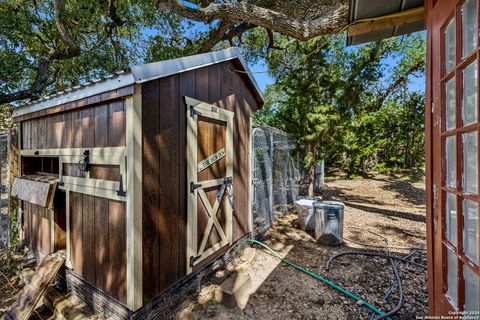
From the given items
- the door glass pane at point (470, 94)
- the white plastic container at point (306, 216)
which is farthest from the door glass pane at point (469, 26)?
the white plastic container at point (306, 216)

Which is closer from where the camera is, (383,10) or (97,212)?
(383,10)

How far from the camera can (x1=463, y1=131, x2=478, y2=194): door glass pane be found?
3.77 ft

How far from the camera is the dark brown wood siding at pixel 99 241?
224 centimetres

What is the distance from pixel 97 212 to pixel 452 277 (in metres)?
3.05

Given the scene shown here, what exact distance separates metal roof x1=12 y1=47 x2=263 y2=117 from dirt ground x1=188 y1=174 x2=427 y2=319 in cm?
253

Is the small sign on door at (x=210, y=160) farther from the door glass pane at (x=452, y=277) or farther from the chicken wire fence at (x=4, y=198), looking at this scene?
the chicken wire fence at (x=4, y=198)

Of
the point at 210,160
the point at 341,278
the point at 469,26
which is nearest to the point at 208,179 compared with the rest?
the point at 210,160

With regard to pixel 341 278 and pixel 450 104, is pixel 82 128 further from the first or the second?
pixel 341 278

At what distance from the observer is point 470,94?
1.20 meters

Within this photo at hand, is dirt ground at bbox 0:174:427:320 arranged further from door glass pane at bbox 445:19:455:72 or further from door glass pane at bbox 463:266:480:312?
door glass pane at bbox 445:19:455:72

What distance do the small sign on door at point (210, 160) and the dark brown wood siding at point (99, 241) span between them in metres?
1.01

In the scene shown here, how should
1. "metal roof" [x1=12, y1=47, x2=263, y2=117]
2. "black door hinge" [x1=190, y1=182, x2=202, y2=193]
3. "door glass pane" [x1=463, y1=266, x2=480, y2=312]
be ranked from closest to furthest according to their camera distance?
"door glass pane" [x1=463, y1=266, x2=480, y2=312] < "metal roof" [x1=12, y1=47, x2=263, y2=117] < "black door hinge" [x1=190, y1=182, x2=202, y2=193]

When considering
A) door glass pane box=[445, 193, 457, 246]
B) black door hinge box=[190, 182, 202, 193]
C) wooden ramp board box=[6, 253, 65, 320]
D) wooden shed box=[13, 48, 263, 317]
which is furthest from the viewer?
black door hinge box=[190, 182, 202, 193]

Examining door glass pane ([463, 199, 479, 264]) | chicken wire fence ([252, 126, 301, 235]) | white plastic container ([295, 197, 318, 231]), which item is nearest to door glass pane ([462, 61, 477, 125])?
door glass pane ([463, 199, 479, 264])
